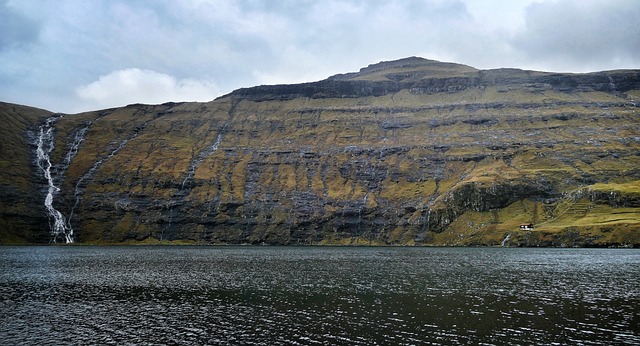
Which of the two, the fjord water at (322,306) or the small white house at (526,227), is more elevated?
the small white house at (526,227)

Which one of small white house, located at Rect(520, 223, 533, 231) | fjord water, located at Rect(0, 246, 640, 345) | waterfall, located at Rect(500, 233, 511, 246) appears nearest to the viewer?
fjord water, located at Rect(0, 246, 640, 345)

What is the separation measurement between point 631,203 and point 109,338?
212 m

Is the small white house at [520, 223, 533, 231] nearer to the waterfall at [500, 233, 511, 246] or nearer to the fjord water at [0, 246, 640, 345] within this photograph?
the waterfall at [500, 233, 511, 246]

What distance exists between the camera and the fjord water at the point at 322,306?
133ft

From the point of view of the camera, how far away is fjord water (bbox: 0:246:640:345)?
40.6m

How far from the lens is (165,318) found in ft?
161

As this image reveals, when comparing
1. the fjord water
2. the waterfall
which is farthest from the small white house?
the fjord water

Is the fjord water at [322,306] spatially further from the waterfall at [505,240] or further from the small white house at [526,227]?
the small white house at [526,227]

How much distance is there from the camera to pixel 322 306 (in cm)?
5525

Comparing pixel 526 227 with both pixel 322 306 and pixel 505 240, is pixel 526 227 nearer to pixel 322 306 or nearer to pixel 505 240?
pixel 505 240

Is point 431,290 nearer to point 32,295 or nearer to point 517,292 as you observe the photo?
point 517,292

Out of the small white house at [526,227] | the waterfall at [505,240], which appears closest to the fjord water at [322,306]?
the waterfall at [505,240]

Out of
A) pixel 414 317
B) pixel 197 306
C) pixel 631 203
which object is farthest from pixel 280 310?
pixel 631 203

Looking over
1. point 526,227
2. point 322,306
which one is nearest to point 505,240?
point 526,227
